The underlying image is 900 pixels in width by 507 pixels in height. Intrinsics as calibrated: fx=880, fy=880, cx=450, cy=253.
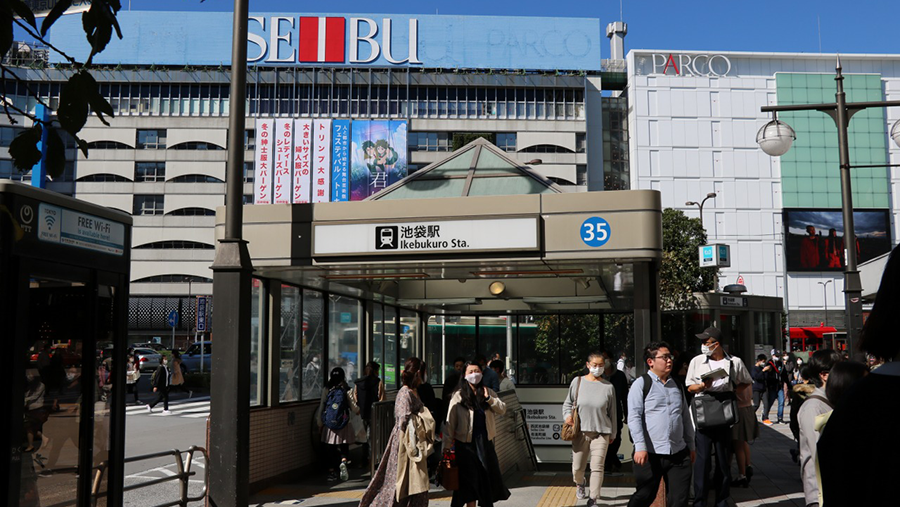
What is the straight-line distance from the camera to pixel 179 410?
26.2 meters

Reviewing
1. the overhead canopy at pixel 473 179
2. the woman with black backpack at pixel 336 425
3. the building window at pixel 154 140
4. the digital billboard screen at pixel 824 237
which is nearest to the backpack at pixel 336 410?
the woman with black backpack at pixel 336 425

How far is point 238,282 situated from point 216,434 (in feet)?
4.48

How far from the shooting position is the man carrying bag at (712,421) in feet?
28.9

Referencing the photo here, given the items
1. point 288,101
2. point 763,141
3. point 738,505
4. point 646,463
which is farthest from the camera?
point 288,101

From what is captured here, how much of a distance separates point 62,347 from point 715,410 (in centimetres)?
610

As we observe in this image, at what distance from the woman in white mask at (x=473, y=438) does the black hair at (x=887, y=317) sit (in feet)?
22.3

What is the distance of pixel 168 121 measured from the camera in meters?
70.2

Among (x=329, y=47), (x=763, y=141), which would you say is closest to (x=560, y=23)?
(x=329, y=47)

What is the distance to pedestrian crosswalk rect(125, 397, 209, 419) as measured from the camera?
24.5m

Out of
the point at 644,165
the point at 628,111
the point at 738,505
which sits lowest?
the point at 738,505

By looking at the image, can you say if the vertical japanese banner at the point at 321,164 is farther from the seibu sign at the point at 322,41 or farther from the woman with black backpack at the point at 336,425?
the woman with black backpack at the point at 336,425

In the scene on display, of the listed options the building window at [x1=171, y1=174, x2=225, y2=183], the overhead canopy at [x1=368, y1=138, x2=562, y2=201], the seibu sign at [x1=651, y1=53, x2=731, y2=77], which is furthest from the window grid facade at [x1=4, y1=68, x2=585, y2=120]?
the overhead canopy at [x1=368, y1=138, x2=562, y2=201]

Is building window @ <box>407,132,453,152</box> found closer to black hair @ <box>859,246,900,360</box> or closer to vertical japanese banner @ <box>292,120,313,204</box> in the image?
vertical japanese banner @ <box>292,120,313,204</box>

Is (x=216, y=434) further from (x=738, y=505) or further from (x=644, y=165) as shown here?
(x=644, y=165)
